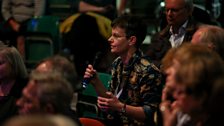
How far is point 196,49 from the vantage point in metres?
2.42

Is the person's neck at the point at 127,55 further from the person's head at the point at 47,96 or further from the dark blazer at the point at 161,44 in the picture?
the person's head at the point at 47,96

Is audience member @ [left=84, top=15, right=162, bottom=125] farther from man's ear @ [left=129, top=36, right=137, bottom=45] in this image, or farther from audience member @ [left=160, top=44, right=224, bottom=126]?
audience member @ [left=160, top=44, right=224, bottom=126]

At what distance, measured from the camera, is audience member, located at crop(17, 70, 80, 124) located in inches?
101

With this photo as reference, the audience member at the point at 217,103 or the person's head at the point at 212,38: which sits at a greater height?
the audience member at the point at 217,103

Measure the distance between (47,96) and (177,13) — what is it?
7.13ft

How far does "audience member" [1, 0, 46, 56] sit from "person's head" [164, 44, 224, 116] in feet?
15.3

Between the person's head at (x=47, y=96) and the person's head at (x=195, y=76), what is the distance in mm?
540

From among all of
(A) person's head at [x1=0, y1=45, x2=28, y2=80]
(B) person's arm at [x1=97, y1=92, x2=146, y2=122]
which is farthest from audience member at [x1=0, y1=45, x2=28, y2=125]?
(B) person's arm at [x1=97, y1=92, x2=146, y2=122]

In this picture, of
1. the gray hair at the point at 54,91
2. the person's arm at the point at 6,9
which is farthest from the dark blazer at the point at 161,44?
the person's arm at the point at 6,9

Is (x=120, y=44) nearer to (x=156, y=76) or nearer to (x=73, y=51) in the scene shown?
(x=156, y=76)

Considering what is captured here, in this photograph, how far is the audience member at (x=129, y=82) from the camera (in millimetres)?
3557

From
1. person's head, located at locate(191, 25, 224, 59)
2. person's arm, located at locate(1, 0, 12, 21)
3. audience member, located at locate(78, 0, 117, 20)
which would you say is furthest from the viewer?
person's arm, located at locate(1, 0, 12, 21)

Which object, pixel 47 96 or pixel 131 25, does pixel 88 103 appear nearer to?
pixel 131 25

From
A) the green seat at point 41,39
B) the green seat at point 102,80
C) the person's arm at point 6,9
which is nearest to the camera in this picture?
the green seat at point 102,80
